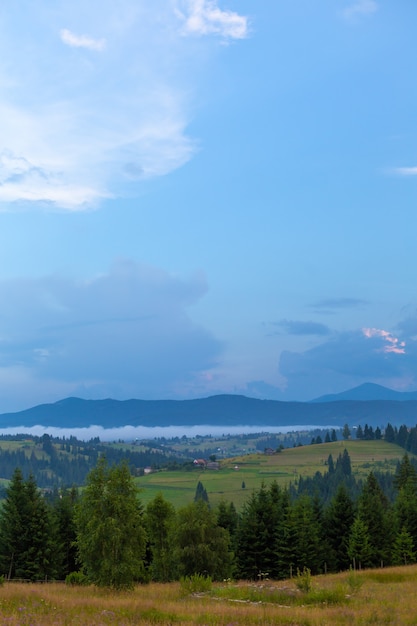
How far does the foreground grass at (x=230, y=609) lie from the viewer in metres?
19.9

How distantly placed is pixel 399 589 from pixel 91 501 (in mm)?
20270

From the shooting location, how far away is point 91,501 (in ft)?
132

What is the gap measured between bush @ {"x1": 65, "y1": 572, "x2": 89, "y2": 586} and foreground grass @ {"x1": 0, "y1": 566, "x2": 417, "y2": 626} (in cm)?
1716

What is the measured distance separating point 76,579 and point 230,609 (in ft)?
107

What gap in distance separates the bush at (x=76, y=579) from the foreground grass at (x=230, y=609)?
17.2m

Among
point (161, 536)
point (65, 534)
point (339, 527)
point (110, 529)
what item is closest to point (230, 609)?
point (110, 529)

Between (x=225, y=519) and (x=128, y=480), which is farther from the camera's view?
(x=225, y=519)

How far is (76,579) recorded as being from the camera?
49906mm

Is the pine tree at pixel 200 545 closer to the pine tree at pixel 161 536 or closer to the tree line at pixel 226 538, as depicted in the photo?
the tree line at pixel 226 538

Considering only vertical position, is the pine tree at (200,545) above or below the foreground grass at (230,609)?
below

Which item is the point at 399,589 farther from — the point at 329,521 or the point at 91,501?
the point at 329,521

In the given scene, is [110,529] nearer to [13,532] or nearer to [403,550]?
[13,532]

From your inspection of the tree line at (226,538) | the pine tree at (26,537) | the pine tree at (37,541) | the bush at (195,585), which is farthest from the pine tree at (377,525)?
the bush at (195,585)

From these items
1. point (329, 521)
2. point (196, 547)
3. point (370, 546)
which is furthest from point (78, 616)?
point (329, 521)
